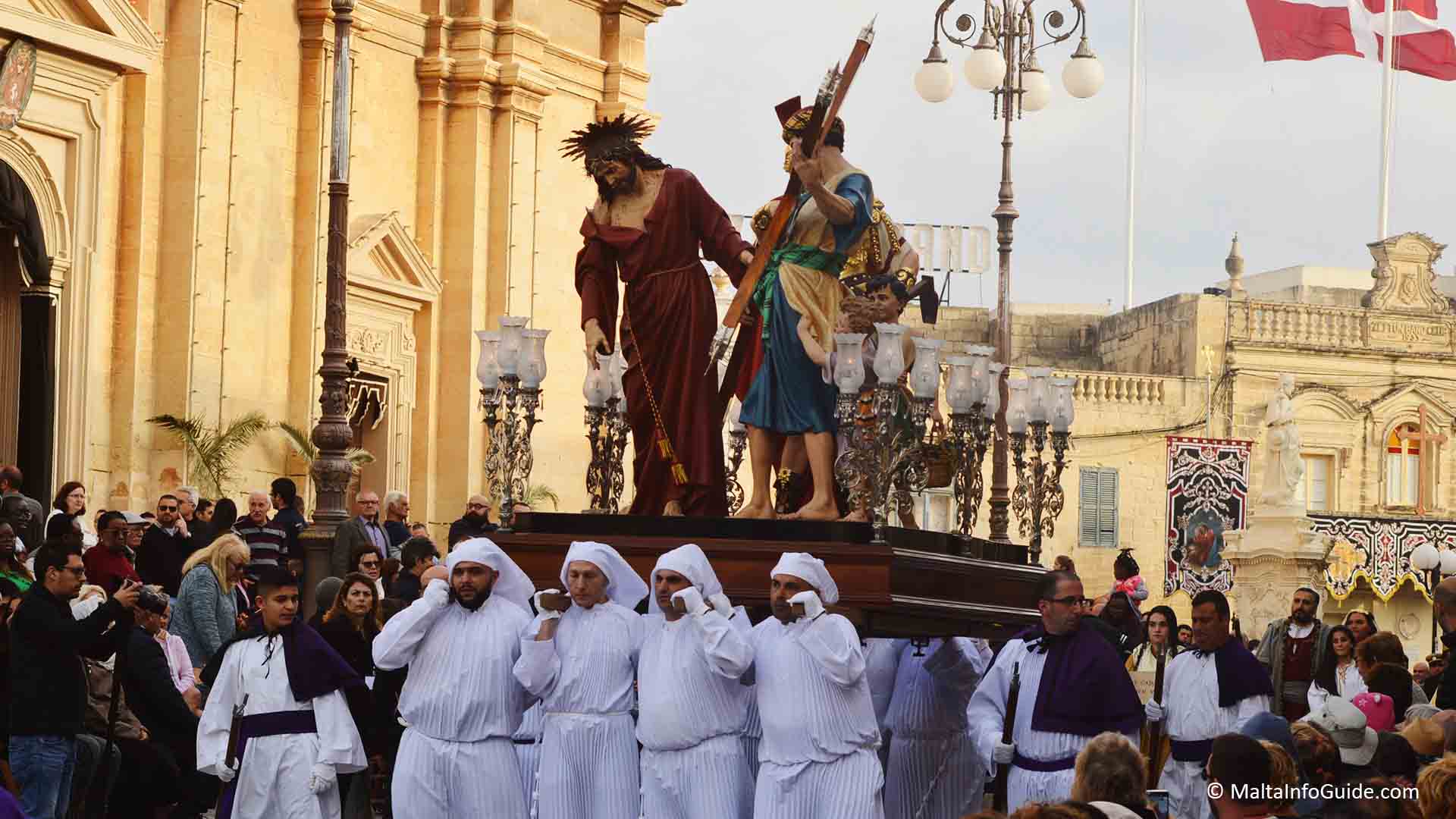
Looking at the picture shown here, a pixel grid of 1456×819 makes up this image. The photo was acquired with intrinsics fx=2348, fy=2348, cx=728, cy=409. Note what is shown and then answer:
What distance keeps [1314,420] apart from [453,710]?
115ft

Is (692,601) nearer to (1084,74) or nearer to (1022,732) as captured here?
(1022,732)

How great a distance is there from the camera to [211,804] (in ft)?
43.2

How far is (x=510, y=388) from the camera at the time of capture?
1316 cm

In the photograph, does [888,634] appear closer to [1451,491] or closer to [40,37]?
[40,37]

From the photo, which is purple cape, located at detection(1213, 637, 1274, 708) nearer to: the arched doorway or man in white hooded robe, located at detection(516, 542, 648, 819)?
man in white hooded robe, located at detection(516, 542, 648, 819)

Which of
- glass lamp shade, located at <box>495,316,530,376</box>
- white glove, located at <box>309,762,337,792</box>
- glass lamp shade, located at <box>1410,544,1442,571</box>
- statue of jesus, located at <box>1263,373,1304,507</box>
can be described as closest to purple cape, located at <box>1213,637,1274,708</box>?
glass lamp shade, located at <box>495,316,530,376</box>

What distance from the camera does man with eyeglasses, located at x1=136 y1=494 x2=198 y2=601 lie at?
16.0m

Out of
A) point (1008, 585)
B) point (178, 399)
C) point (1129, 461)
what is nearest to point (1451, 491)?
point (1129, 461)

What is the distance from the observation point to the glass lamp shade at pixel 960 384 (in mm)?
13742

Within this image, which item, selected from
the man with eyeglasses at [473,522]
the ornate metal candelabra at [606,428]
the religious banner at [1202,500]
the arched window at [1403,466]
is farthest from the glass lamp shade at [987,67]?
the arched window at [1403,466]

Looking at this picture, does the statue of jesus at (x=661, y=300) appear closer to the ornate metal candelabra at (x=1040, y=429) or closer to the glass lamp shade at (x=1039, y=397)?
the ornate metal candelabra at (x=1040, y=429)

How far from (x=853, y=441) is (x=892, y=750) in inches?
92.1

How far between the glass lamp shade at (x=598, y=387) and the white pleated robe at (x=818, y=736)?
2894 mm

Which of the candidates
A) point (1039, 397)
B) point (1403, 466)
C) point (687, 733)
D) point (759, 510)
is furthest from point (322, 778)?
point (1403, 466)
